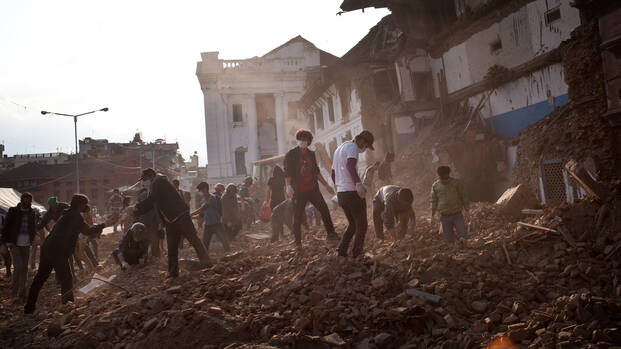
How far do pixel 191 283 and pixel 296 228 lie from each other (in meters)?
1.89

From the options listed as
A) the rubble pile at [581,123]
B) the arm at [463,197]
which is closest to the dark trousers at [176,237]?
the arm at [463,197]

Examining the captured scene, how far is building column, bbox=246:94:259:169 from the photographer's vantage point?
33844mm

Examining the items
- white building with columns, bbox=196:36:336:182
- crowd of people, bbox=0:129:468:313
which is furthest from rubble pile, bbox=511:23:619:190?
white building with columns, bbox=196:36:336:182

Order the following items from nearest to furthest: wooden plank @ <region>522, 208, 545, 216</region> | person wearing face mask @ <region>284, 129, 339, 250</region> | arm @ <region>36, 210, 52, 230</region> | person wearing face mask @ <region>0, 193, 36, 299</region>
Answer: person wearing face mask @ <region>284, 129, 339, 250</region> < person wearing face mask @ <region>0, 193, 36, 299</region> < arm @ <region>36, 210, 52, 230</region> < wooden plank @ <region>522, 208, 545, 216</region>

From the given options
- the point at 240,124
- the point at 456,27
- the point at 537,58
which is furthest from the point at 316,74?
the point at 537,58

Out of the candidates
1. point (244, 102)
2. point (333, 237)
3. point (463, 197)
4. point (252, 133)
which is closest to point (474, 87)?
point (463, 197)

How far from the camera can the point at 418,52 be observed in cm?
1808

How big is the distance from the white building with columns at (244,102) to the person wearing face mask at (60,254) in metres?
27.1

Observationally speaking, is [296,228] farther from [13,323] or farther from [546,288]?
[13,323]

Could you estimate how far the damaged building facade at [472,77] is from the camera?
11.8m

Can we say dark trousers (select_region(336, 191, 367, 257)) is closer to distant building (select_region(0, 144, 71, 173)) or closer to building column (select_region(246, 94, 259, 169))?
building column (select_region(246, 94, 259, 169))

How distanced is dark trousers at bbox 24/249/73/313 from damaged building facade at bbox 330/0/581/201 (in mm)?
11129

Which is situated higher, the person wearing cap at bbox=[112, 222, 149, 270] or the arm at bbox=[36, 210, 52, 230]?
the arm at bbox=[36, 210, 52, 230]

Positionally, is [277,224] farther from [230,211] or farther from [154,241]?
[154,241]
